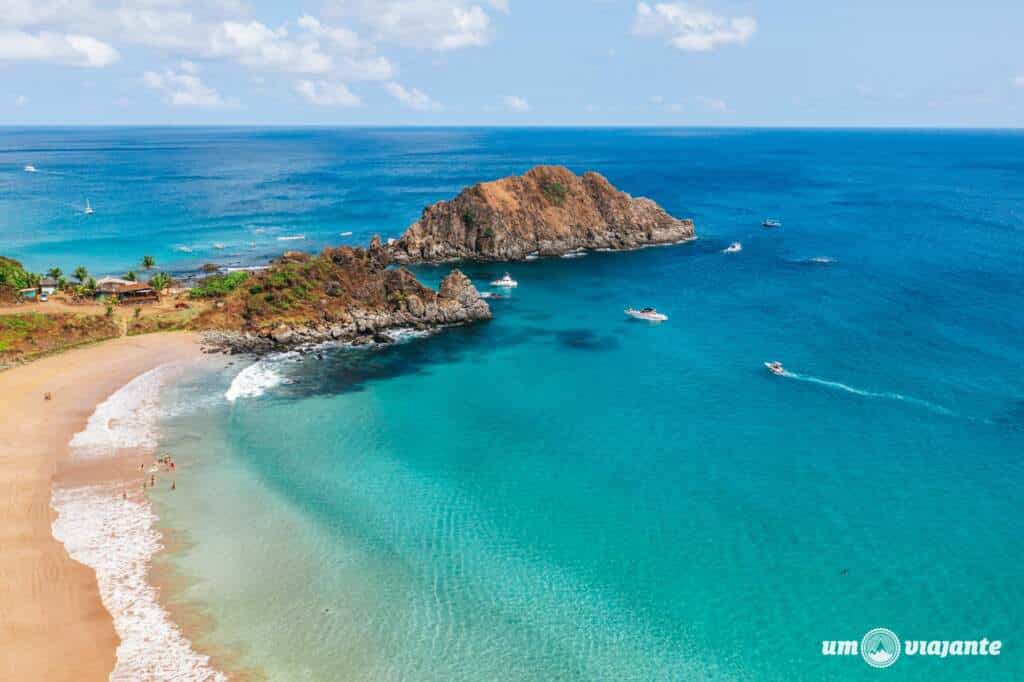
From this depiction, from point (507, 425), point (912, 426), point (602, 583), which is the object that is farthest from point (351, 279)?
point (912, 426)

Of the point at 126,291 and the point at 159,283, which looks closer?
the point at 126,291

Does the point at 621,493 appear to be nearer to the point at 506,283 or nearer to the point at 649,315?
the point at 649,315

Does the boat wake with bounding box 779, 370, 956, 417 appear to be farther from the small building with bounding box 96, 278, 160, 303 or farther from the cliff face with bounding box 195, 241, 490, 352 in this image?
the small building with bounding box 96, 278, 160, 303

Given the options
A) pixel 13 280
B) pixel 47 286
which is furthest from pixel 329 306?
pixel 47 286

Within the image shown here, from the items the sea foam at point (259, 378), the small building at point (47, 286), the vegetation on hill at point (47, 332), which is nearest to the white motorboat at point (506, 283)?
the sea foam at point (259, 378)

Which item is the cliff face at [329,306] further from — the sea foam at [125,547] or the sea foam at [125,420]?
the sea foam at [125,547]

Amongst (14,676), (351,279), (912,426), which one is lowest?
(14,676)

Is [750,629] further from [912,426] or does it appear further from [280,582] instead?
[912,426]
